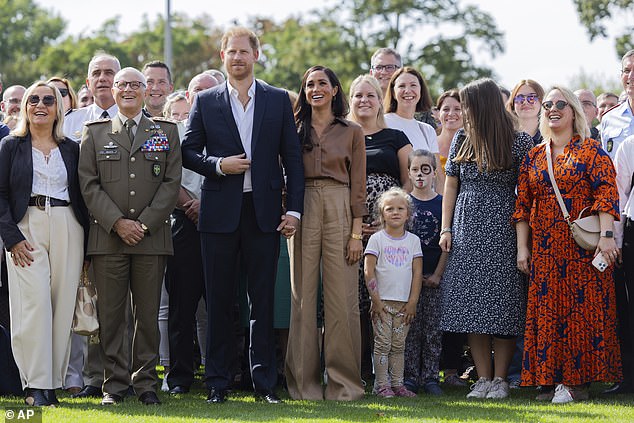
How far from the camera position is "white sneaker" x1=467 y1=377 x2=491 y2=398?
8430 mm

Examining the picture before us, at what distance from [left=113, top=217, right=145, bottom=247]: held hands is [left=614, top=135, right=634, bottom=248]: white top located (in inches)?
147

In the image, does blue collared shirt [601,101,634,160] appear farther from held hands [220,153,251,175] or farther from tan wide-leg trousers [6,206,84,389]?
tan wide-leg trousers [6,206,84,389]

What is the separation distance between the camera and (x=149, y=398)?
26.1 feet

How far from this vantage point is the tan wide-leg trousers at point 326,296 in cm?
834

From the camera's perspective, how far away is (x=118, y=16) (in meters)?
49.8

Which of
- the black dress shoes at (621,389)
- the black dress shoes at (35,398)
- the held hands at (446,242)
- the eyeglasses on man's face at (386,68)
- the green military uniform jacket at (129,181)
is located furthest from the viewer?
the eyeglasses on man's face at (386,68)

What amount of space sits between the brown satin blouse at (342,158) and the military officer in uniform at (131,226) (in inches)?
42.1

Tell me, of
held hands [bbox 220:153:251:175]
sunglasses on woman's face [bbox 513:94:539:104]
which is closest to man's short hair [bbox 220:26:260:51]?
held hands [bbox 220:153:251:175]

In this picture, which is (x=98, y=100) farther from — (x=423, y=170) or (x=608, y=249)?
(x=608, y=249)

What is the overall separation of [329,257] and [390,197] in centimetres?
77

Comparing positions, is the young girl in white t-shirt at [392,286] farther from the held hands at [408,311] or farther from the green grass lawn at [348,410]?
the green grass lawn at [348,410]

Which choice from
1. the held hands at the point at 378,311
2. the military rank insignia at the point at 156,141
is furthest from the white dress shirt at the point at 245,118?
the held hands at the point at 378,311

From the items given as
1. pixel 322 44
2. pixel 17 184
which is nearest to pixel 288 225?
pixel 17 184

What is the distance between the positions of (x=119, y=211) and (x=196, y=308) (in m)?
1.38
